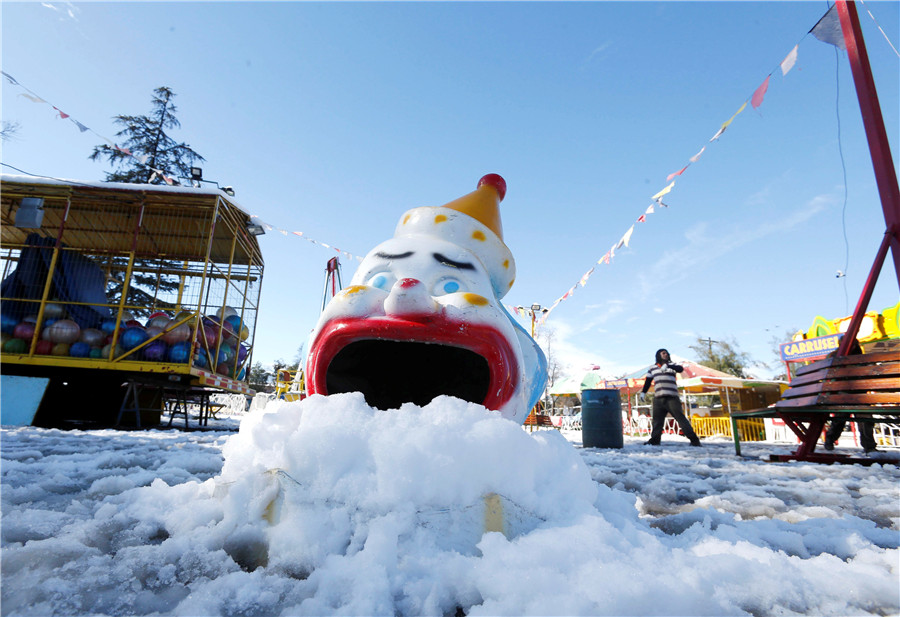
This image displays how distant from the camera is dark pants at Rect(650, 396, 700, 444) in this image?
659 centimetres

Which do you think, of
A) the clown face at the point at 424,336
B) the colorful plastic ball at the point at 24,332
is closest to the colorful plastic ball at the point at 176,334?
the colorful plastic ball at the point at 24,332

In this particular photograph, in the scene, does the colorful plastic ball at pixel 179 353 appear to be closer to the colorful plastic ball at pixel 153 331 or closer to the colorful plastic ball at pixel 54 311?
the colorful plastic ball at pixel 153 331

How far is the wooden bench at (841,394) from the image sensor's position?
3137mm

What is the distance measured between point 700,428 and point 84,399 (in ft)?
45.6

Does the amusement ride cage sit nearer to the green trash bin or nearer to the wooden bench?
the green trash bin

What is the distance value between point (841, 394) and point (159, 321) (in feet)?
23.8

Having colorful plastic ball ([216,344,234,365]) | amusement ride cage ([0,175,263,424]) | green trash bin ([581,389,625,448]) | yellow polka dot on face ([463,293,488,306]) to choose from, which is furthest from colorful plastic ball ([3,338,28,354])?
green trash bin ([581,389,625,448])

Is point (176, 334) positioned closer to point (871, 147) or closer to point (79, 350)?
point (79, 350)

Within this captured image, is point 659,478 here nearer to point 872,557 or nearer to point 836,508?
point 836,508

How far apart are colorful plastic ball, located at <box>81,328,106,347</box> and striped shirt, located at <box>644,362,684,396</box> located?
753cm

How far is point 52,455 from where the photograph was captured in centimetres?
279

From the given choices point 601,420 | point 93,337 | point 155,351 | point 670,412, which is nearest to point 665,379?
point 670,412

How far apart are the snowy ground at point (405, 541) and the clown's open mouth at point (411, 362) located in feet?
0.93

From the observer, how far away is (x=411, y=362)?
1951 mm
